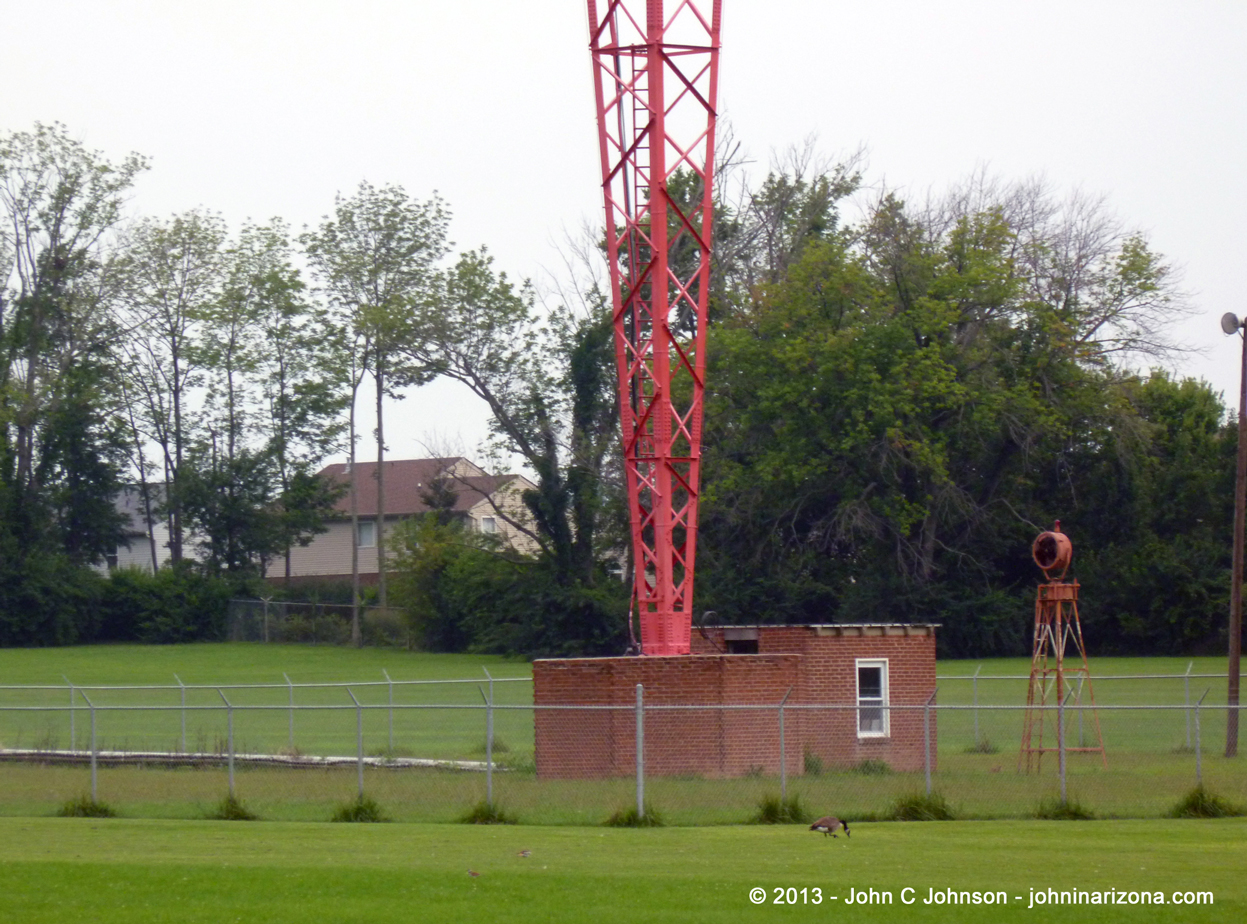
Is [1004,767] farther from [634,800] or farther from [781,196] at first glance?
[781,196]

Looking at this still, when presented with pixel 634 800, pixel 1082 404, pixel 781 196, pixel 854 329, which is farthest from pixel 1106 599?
pixel 634 800

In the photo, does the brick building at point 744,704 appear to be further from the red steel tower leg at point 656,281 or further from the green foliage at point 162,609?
the green foliage at point 162,609

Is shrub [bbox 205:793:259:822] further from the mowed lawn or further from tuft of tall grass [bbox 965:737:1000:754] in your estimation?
tuft of tall grass [bbox 965:737:1000:754]

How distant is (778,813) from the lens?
60.6ft

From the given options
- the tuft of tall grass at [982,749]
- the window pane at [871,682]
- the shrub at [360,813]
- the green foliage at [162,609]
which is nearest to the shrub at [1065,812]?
the window pane at [871,682]

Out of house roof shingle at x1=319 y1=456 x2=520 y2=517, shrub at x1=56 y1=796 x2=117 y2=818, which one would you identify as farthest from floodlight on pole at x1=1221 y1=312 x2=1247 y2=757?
house roof shingle at x1=319 y1=456 x2=520 y2=517

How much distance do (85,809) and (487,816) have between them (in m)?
5.83

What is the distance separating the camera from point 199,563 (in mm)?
74000

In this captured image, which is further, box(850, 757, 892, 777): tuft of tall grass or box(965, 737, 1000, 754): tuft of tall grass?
box(965, 737, 1000, 754): tuft of tall grass

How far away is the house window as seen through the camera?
26.2 meters

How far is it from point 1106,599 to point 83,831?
42.8 m

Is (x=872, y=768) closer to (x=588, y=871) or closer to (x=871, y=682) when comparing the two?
(x=871, y=682)

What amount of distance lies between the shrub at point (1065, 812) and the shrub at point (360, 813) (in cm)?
858

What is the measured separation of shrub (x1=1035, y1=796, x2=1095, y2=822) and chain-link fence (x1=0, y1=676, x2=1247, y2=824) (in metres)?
0.17
